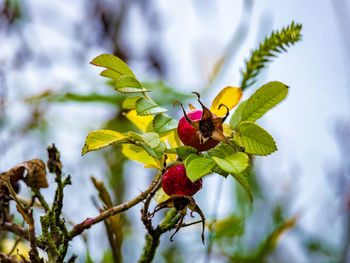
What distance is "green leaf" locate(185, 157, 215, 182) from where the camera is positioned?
0.26 m

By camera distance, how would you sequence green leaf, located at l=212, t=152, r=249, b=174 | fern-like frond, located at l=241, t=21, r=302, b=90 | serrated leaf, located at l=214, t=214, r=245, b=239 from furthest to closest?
1. serrated leaf, located at l=214, t=214, r=245, b=239
2. fern-like frond, located at l=241, t=21, r=302, b=90
3. green leaf, located at l=212, t=152, r=249, b=174

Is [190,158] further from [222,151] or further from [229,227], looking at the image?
[229,227]

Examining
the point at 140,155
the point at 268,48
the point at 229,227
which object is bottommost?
the point at 229,227

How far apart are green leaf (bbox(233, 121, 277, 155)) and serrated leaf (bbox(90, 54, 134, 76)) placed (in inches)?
3.9

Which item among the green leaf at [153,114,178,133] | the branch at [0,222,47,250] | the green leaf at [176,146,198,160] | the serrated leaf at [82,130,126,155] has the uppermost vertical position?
the green leaf at [153,114,178,133]

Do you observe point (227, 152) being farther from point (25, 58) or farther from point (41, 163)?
point (25, 58)

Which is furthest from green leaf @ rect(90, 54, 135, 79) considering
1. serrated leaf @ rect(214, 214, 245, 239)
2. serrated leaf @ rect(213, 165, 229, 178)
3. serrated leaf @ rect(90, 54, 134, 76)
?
serrated leaf @ rect(214, 214, 245, 239)

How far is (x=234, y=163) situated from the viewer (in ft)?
0.89

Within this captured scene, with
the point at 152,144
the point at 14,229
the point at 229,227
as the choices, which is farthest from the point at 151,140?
the point at 229,227

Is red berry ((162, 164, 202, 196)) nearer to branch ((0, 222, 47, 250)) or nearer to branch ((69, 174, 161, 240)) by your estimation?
branch ((69, 174, 161, 240))

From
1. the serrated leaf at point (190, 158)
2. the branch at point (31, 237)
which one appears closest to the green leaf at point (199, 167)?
the serrated leaf at point (190, 158)

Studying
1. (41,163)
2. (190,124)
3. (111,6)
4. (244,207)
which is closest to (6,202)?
(41,163)

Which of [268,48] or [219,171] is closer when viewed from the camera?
[219,171]

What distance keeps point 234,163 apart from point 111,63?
128mm
